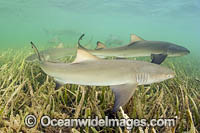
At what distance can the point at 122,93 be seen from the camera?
2303 millimetres

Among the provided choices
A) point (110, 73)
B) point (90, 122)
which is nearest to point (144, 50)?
point (110, 73)

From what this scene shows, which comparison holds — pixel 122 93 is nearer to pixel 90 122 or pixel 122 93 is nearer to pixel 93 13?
pixel 90 122

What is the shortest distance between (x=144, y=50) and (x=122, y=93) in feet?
9.87

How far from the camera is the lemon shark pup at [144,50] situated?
4693 millimetres

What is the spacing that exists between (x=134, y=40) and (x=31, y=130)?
13.1 ft

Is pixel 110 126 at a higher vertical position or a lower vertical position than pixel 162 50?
lower

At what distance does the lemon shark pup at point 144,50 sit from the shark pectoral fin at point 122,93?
2.21m

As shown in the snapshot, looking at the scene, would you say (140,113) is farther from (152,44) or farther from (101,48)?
(152,44)

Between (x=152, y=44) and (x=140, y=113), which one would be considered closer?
(x=140, y=113)

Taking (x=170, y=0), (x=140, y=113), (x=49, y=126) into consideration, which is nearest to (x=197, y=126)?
(x=140, y=113)

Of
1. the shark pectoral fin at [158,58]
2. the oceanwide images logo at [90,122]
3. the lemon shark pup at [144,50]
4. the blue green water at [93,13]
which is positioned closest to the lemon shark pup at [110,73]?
the oceanwide images logo at [90,122]

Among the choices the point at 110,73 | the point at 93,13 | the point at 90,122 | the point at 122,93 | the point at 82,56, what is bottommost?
the point at 90,122

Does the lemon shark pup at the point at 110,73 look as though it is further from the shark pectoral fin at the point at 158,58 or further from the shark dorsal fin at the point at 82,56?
the shark pectoral fin at the point at 158,58

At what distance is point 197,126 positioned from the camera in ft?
7.50
